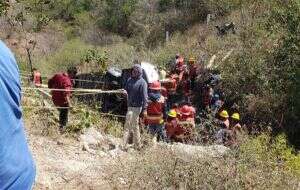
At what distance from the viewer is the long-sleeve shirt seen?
8922 millimetres

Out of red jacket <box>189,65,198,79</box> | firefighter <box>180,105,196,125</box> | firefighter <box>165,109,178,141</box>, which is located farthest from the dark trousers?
red jacket <box>189,65,198,79</box>

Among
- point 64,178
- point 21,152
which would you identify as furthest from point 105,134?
point 21,152

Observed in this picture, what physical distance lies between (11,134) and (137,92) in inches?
287

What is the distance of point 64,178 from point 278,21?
9606mm

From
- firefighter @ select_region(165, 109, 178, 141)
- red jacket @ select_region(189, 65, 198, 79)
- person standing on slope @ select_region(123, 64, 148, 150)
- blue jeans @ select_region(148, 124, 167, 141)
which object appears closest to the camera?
person standing on slope @ select_region(123, 64, 148, 150)

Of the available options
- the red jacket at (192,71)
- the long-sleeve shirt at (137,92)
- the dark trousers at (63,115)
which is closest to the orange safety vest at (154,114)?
the long-sleeve shirt at (137,92)

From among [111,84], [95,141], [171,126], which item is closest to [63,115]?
[95,141]

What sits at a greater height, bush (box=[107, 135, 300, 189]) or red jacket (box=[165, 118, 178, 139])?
bush (box=[107, 135, 300, 189])

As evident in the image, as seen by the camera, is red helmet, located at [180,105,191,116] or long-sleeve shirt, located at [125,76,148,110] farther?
red helmet, located at [180,105,191,116]

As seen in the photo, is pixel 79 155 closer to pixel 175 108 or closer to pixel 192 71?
pixel 175 108

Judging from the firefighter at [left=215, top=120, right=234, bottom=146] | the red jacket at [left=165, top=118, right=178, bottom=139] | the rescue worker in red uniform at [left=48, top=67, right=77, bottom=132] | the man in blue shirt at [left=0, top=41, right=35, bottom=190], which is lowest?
the red jacket at [left=165, top=118, right=178, bottom=139]

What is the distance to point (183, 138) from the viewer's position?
9.59 m

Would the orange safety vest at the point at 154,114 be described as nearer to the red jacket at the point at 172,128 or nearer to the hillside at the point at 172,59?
the red jacket at the point at 172,128

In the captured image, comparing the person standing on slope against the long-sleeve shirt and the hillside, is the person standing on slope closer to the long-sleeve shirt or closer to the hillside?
the long-sleeve shirt
